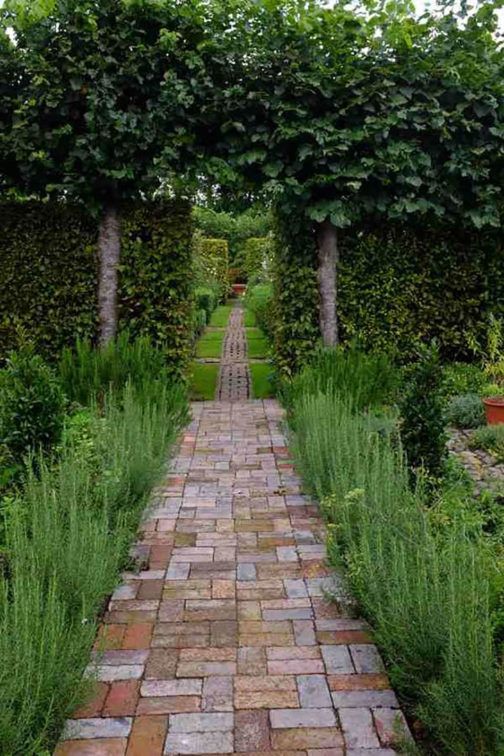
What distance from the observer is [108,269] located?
730 centimetres

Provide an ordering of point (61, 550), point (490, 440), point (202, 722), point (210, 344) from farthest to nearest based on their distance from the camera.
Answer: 1. point (210, 344)
2. point (490, 440)
3. point (61, 550)
4. point (202, 722)

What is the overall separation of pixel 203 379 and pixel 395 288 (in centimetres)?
282

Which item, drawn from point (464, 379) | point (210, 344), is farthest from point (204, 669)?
point (210, 344)

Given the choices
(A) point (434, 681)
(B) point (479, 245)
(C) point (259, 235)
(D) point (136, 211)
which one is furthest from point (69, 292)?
(C) point (259, 235)

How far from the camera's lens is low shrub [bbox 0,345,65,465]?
12.9ft

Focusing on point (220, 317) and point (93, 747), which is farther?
point (220, 317)

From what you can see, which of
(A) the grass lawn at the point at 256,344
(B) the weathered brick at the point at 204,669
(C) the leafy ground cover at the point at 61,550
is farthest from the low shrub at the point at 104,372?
(A) the grass lawn at the point at 256,344

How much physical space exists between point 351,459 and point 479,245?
4.84 metres

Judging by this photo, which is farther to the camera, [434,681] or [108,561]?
[108,561]

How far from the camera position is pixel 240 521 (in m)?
3.89

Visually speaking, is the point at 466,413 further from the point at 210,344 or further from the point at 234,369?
the point at 210,344

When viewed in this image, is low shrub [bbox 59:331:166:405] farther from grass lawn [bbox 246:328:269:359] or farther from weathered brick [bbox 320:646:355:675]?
grass lawn [bbox 246:328:269:359]

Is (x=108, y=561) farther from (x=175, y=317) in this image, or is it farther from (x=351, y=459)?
(x=175, y=317)

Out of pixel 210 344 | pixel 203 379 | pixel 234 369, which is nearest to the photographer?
pixel 203 379
